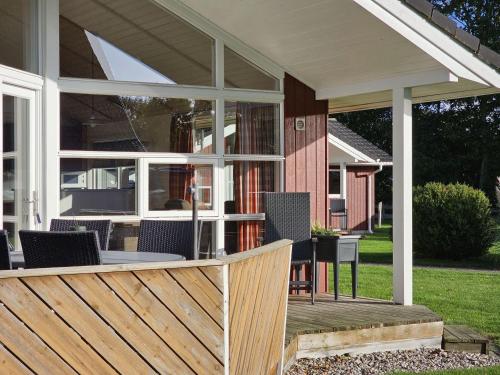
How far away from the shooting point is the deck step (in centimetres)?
Result: 627

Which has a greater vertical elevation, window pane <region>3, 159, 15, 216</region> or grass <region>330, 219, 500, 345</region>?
window pane <region>3, 159, 15, 216</region>

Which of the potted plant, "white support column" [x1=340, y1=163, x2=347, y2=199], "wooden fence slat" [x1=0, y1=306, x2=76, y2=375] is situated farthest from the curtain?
"white support column" [x1=340, y1=163, x2=347, y2=199]

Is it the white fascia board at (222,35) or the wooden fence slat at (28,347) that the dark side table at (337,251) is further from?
the wooden fence slat at (28,347)

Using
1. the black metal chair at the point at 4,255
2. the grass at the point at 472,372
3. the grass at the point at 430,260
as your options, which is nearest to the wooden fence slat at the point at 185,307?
the black metal chair at the point at 4,255

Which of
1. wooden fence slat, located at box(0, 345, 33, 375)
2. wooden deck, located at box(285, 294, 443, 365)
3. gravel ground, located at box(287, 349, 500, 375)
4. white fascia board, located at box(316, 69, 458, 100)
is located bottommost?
gravel ground, located at box(287, 349, 500, 375)

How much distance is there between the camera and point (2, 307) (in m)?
2.85

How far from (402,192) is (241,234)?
1.83 meters

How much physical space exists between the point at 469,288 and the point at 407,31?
4.97m

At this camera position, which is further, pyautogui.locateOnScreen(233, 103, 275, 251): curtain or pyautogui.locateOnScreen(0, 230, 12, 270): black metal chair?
pyautogui.locateOnScreen(233, 103, 275, 251): curtain

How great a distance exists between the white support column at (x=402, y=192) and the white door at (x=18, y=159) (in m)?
3.40

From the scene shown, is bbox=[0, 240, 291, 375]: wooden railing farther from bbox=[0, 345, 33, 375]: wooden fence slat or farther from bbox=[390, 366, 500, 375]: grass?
bbox=[390, 366, 500, 375]: grass

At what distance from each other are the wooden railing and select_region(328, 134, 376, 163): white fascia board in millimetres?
16827

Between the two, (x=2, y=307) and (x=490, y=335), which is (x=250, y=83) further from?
(x=2, y=307)

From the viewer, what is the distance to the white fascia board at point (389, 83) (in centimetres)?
662
